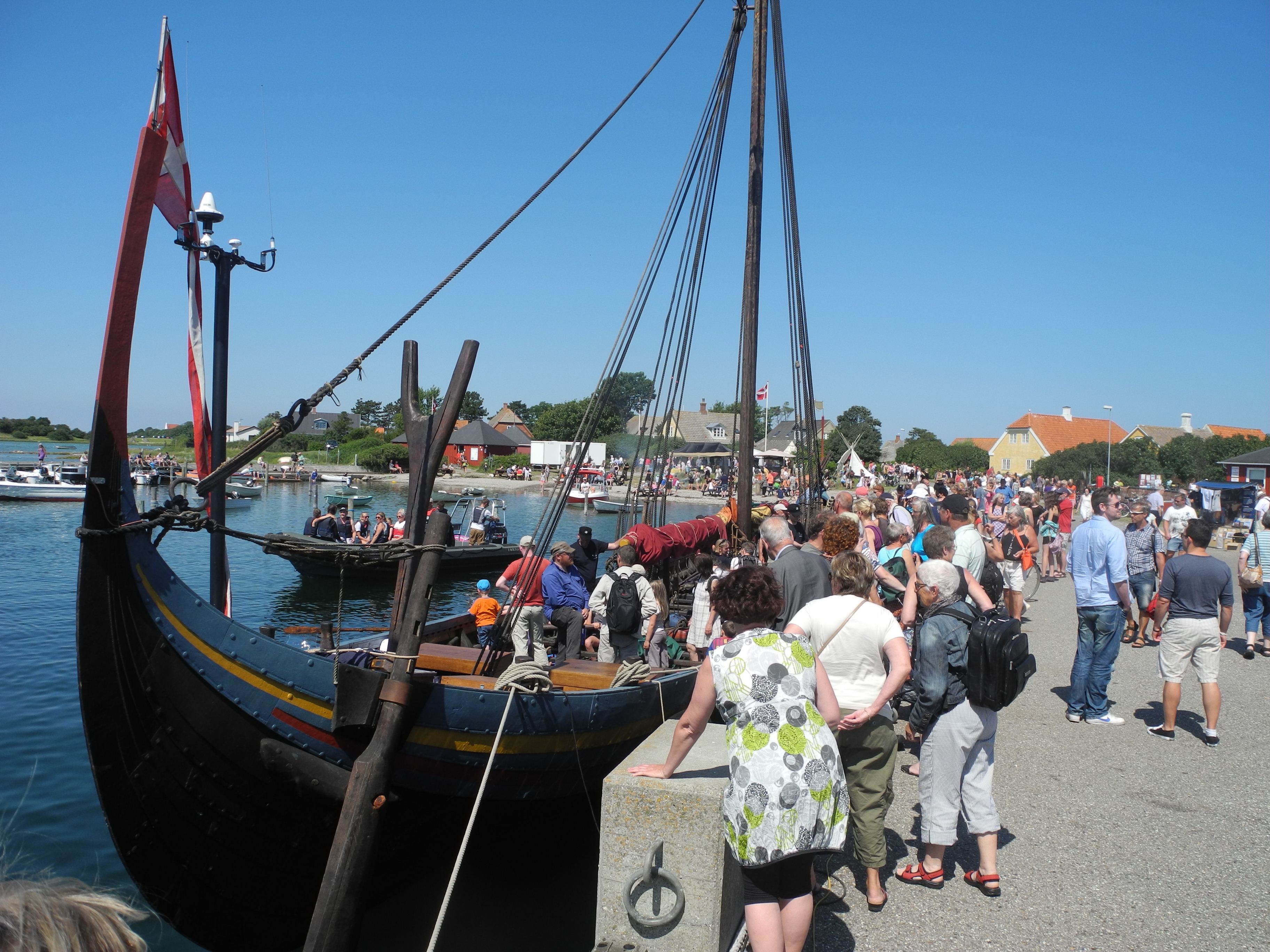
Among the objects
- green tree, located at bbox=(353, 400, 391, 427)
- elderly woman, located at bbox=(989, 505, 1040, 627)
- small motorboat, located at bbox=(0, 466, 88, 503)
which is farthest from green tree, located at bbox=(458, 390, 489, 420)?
elderly woman, located at bbox=(989, 505, 1040, 627)

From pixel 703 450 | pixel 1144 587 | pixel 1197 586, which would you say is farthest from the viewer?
pixel 703 450

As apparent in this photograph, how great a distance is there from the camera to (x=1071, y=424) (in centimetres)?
7281

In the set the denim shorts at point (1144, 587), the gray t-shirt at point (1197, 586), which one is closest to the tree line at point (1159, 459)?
the denim shorts at point (1144, 587)

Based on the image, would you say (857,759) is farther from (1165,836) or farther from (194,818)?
(194,818)

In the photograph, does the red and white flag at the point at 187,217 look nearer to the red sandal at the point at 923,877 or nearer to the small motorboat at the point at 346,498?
the red sandal at the point at 923,877

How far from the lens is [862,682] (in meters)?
4.13

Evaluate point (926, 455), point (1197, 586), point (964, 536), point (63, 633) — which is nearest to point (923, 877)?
point (964, 536)

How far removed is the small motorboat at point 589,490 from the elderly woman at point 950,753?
4755cm

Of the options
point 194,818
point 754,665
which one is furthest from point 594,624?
point 754,665

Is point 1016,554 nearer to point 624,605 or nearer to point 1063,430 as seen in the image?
point 624,605

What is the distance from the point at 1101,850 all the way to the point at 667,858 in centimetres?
291

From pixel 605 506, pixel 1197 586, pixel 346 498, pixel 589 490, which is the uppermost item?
pixel 1197 586

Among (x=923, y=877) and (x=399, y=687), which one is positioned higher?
(x=399, y=687)

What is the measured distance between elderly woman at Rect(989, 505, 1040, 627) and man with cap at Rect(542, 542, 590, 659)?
3.83m
